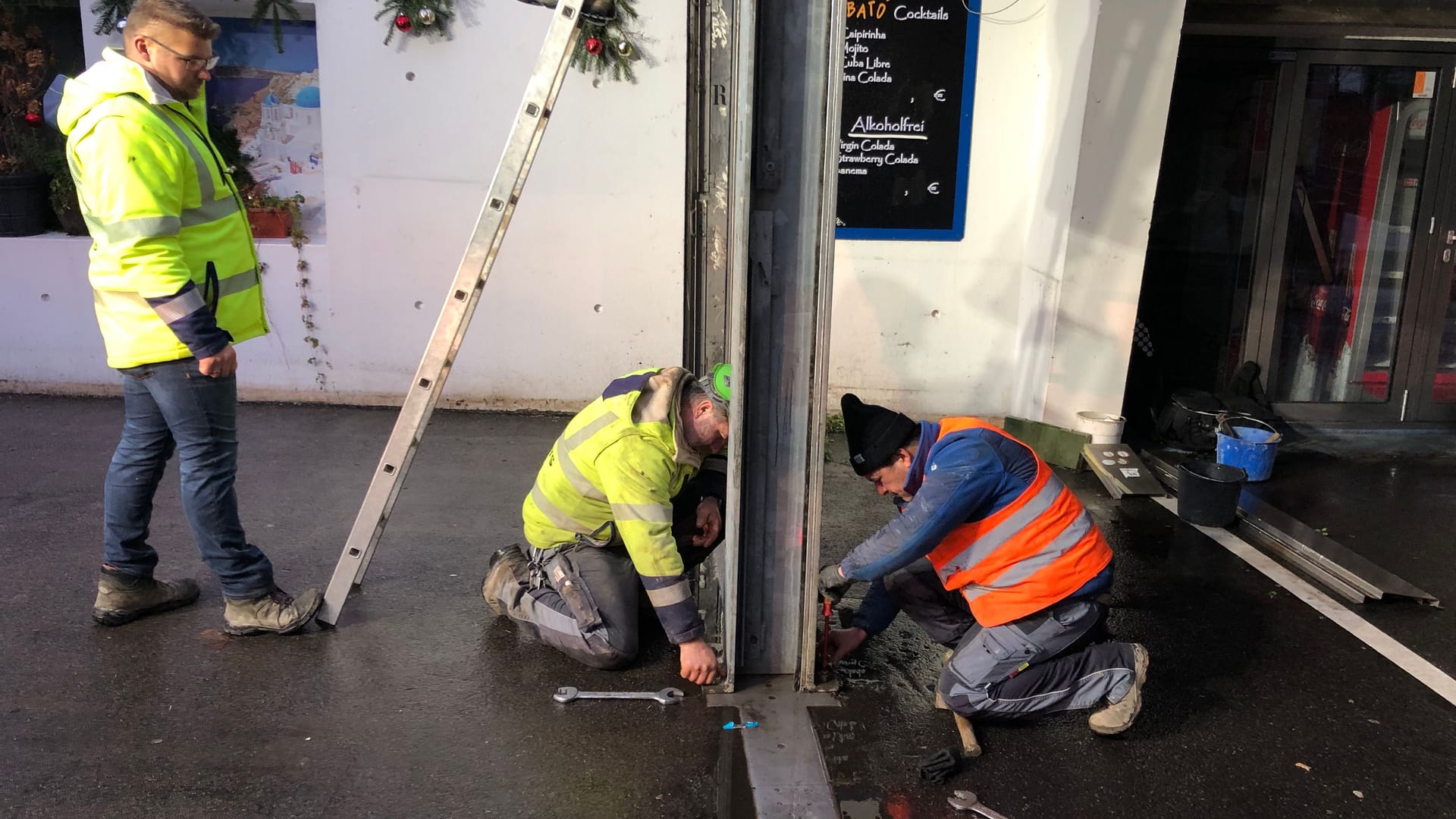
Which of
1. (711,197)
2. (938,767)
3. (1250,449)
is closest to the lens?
(938,767)

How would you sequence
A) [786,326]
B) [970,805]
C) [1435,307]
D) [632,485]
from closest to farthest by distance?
[970,805] → [786,326] → [632,485] → [1435,307]

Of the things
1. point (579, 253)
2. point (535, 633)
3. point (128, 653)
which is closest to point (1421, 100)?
point (579, 253)

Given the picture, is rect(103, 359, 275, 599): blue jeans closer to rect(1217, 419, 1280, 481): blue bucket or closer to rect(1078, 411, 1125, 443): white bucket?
rect(1078, 411, 1125, 443): white bucket

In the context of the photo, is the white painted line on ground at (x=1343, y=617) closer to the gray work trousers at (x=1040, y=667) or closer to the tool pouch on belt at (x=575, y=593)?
the gray work trousers at (x=1040, y=667)

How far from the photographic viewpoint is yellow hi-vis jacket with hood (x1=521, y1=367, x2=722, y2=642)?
3326mm

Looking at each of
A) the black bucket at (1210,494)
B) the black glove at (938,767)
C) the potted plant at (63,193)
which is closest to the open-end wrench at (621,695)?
the black glove at (938,767)

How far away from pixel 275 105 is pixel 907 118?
4.14m

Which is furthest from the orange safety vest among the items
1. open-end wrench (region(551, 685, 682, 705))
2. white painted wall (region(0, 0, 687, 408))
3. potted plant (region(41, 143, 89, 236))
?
potted plant (region(41, 143, 89, 236))

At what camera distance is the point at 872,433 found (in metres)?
3.21

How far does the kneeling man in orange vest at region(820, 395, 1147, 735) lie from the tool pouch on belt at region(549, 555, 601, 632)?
861mm

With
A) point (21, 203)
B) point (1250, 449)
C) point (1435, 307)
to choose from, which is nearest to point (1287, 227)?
point (1435, 307)

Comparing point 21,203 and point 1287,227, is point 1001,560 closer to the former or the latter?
point 1287,227

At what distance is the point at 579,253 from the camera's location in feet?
21.4

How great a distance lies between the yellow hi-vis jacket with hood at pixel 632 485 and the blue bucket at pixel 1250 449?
3669 millimetres
